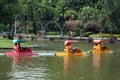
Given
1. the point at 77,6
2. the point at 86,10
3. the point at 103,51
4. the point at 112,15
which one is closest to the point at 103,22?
the point at 112,15

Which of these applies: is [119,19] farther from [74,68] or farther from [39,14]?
[74,68]

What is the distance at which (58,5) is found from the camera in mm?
134250

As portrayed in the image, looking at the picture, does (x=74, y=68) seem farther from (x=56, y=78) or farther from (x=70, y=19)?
(x=70, y=19)

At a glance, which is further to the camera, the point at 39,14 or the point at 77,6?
the point at 77,6

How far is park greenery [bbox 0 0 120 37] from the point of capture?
103062mm

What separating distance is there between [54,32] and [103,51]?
73.9 meters

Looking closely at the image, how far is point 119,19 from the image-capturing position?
340 ft

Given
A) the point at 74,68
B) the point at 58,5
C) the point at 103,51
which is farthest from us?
the point at 58,5

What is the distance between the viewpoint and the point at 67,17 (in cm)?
12875

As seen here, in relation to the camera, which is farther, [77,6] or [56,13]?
[77,6]

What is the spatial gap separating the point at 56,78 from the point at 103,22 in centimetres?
7867

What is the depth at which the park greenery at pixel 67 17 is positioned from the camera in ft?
338

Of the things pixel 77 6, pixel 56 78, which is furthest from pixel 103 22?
pixel 56 78

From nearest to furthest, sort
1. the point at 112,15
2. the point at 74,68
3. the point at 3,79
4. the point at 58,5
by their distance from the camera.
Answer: the point at 3,79, the point at 74,68, the point at 112,15, the point at 58,5
